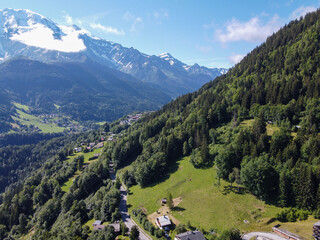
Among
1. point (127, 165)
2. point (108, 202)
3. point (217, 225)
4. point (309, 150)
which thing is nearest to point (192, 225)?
point (217, 225)

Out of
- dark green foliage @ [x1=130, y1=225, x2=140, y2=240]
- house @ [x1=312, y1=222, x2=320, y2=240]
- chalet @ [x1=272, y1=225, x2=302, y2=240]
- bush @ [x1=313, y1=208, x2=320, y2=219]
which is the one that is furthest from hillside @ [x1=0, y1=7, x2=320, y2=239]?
house @ [x1=312, y1=222, x2=320, y2=240]

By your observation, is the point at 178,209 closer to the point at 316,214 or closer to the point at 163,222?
the point at 163,222

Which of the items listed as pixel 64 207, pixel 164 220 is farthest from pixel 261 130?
pixel 64 207

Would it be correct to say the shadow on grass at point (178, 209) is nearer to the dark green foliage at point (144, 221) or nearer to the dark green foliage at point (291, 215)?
the dark green foliage at point (144, 221)

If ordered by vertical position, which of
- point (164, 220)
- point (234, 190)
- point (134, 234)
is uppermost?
point (234, 190)

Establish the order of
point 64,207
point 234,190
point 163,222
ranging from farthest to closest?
1. point 64,207
2. point 234,190
3. point 163,222

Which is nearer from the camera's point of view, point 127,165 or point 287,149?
point 287,149

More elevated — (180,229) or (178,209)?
(180,229)

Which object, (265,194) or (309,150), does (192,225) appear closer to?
(265,194)

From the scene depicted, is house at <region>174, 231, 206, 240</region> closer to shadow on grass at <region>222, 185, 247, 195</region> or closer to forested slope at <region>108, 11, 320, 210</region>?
shadow on grass at <region>222, 185, 247, 195</region>
